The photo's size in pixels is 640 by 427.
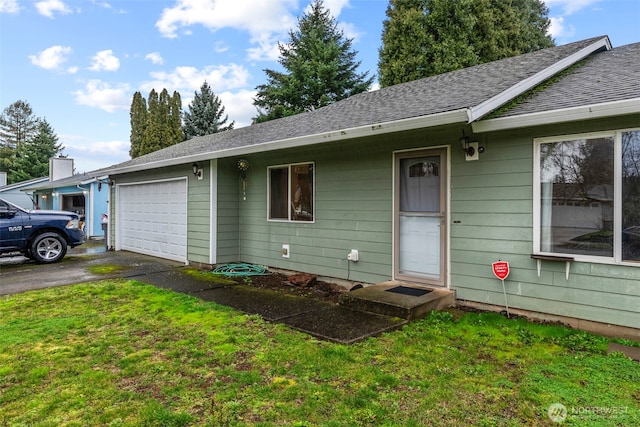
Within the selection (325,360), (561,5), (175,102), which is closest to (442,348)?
(325,360)

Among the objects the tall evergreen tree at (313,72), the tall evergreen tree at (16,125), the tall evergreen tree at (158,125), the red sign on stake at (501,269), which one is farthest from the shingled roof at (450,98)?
the tall evergreen tree at (16,125)

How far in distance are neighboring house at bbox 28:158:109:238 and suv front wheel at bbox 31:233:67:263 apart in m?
4.27

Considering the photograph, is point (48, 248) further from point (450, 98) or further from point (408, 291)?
point (450, 98)

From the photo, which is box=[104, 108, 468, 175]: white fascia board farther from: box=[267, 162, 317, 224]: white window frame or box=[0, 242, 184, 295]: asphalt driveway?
box=[0, 242, 184, 295]: asphalt driveway

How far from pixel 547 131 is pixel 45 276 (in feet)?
27.6

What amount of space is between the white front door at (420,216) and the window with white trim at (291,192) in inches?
69.7

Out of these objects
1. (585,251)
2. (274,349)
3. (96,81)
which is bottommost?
(274,349)

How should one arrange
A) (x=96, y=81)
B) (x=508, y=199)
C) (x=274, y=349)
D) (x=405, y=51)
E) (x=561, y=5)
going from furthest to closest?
(x=561, y=5), (x=405, y=51), (x=96, y=81), (x=508, y=199), (x=274, y=349)

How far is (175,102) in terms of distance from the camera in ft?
91.1

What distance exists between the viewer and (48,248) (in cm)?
866

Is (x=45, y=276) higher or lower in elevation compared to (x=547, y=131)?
lower

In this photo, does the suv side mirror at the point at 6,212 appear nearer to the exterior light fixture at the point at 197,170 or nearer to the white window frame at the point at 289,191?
the exterior light fixture at the point at 197,170

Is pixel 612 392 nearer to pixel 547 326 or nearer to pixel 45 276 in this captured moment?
pixel 547 326

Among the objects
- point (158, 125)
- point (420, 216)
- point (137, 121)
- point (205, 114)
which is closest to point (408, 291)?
point (420, 216)
